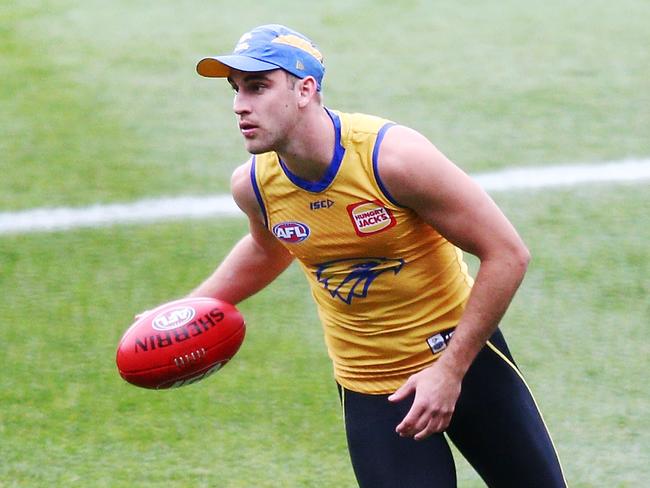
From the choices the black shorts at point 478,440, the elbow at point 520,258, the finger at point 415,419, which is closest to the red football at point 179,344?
the black shorts at point 478,440

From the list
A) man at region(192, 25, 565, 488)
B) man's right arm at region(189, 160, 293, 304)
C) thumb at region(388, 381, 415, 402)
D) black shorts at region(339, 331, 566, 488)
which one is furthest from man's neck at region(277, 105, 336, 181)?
black shorts at region(339, 331, 566, 488)

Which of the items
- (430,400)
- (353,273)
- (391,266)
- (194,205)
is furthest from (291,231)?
(194,205)

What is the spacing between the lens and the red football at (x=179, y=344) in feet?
15.6

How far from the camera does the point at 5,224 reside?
28.3 feet

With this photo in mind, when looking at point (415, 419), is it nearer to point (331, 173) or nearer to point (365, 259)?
point (365, 259)

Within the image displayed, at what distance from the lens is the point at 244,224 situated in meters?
8.47

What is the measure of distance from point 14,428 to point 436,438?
2.83 m

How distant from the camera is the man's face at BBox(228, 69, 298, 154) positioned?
13.6 ft

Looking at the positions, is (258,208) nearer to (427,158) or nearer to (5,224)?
(427,158)

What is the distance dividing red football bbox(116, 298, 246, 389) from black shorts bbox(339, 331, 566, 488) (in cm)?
64

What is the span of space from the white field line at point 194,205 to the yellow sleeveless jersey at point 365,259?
4.19 m

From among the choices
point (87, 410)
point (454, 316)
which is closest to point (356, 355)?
point (454, 316)

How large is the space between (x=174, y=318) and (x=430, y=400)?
3.86ft

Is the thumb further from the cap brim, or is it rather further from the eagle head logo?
the cap brim
